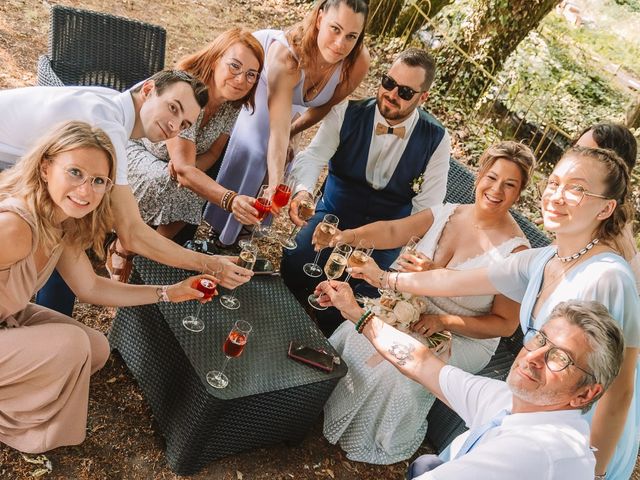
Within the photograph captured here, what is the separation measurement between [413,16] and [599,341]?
748 centimetres

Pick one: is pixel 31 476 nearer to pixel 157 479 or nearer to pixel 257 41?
pixel 157 479

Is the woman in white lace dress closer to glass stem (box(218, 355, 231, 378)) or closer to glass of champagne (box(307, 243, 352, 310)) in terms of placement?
glass of champagne (box(307, 243, 352, 310))

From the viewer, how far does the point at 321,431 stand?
11.6 feet

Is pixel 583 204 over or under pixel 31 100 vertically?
over

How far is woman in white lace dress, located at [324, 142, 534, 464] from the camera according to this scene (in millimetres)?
3398

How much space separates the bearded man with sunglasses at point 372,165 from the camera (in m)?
4.07

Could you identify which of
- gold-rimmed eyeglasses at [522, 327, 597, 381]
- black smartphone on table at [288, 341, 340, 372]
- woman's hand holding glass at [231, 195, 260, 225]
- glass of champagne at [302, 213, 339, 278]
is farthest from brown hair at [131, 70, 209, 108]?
gold-rimmed eyeglasses at [522, 327, 597, 381]

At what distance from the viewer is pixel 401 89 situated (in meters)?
3.79

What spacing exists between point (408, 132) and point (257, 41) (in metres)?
1.13

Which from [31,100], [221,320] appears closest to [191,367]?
[221,320]

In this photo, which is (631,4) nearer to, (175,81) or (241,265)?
(175,81)

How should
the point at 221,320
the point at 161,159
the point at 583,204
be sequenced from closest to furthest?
the point at 583,204 → the point at 221,320 → the point at 161,159

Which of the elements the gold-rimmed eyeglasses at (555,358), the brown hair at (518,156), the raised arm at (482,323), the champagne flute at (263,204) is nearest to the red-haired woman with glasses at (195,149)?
the champagne flute at (263,204)

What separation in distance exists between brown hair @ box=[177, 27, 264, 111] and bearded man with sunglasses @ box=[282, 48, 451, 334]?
2.07ft
